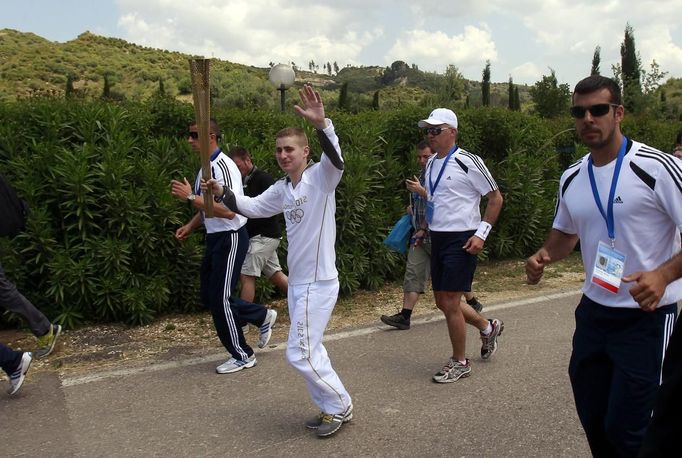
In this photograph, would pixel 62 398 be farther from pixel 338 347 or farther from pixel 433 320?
pixel 433 320

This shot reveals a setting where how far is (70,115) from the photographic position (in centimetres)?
670

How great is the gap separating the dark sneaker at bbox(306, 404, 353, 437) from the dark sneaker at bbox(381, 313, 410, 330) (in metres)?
2.31

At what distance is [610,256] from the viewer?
2984mm

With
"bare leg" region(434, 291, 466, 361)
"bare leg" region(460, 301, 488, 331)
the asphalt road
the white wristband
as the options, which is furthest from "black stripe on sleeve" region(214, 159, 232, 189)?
"bare leg" region(460, 301, 488, 331)

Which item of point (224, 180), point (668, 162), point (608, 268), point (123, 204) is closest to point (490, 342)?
point (224, 180)

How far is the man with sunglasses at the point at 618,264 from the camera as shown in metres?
2.86

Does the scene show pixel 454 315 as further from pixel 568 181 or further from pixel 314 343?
pixel 568 181

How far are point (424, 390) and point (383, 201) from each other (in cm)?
393

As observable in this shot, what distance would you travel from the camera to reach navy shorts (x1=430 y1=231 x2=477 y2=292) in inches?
206

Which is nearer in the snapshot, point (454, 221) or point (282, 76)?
point (454, 221)

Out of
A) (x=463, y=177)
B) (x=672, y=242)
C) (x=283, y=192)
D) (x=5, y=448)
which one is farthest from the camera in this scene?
(x=463, y=177)

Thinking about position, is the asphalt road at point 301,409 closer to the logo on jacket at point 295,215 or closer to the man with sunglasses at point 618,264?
the man with sunglasses at point 618,264

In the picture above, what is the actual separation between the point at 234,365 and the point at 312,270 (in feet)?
5.40

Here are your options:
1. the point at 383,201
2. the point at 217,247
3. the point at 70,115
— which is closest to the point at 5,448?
the point at 217,247
